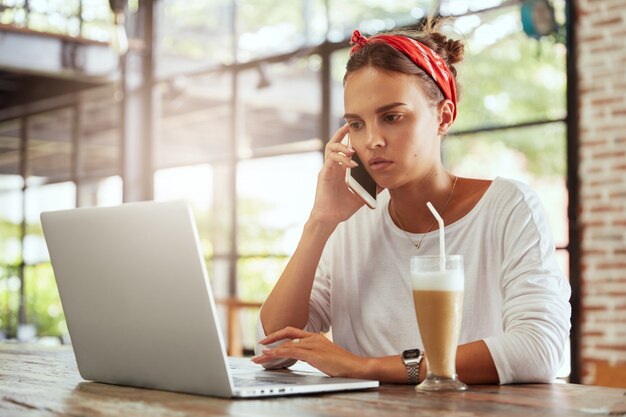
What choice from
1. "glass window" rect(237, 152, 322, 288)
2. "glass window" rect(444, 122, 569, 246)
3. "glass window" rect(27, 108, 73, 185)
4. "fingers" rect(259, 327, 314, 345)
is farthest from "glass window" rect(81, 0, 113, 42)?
"fingers" rect(259, 327, 314, 345)

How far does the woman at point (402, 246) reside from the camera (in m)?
1.60

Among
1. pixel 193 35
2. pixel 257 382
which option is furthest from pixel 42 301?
pixel 257 382

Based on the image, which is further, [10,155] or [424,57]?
[10,155]

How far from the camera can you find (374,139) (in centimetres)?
181

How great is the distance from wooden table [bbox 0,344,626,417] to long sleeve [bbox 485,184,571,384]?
0.17 ft

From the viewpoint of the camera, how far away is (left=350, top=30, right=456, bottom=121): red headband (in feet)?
6.14

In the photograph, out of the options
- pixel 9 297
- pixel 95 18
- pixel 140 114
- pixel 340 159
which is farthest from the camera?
pixel 9 297

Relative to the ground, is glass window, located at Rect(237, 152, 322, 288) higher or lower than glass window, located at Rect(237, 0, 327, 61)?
lower

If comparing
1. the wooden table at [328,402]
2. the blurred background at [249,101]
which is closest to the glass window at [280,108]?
the blurred background at [249,101]

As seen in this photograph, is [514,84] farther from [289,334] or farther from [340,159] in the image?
[289,334]

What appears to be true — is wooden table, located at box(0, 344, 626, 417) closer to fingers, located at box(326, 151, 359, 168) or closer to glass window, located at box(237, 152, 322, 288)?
fingers, located at box(326, 151, 359, 168)

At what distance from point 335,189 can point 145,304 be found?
0.75m

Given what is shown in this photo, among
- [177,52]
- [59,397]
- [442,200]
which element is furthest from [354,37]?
[177,52]

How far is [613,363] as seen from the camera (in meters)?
4.61
